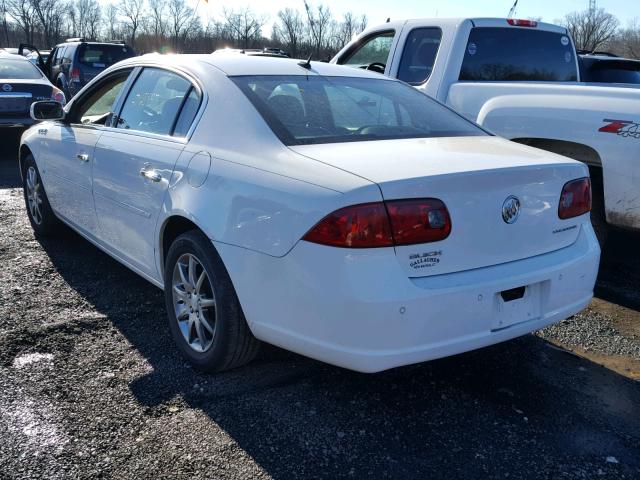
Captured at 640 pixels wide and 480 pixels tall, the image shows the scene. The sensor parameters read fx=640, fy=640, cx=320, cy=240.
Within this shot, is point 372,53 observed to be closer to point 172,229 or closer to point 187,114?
point 187,114

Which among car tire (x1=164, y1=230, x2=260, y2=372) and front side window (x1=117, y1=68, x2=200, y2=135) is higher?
front side window (x1=117, y1=68, x2=200, y2=135)

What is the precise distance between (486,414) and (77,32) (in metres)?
83.8

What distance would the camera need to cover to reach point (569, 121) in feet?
14.5

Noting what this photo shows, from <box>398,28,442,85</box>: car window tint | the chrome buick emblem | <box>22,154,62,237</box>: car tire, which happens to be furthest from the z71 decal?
<box>22,154,62,237</box>: car tire

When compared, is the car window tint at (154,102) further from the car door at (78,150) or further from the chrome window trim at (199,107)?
the car door at (78,150)

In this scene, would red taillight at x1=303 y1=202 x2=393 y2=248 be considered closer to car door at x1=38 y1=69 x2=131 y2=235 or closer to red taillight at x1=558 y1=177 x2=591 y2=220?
red taillight at x1=558 y1=177 x2=591 y2=220

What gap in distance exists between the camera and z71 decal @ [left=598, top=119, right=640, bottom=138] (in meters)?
4.00

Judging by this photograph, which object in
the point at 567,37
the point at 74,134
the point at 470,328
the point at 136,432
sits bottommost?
the point at 136,432

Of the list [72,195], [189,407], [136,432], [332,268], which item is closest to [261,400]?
[189,407]

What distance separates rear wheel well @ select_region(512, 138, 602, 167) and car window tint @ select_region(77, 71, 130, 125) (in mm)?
2970

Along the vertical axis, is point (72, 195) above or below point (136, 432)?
above

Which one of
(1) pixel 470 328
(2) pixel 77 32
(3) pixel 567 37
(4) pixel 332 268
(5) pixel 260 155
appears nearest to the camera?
(4) pixel 332 268

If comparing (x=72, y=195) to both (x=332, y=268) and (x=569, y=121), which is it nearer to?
(x=332, y=268)

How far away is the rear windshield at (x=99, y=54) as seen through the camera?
1516cm
